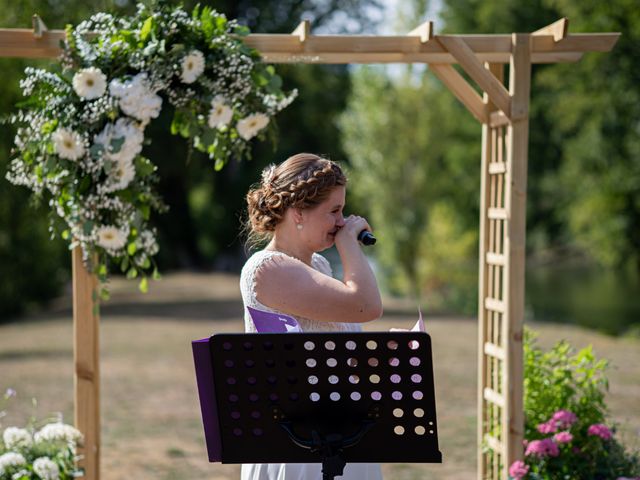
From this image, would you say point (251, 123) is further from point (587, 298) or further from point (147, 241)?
point (587, 298)

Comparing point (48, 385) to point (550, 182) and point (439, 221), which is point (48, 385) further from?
point (550, 182)

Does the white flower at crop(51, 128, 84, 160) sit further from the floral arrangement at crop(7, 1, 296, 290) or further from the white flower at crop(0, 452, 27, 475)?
the white flower at crop(0, 452, 27, 475)

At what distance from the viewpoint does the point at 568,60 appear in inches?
194

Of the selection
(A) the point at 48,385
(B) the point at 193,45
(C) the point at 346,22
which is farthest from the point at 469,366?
(C) the point at 346,22

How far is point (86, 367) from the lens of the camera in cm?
460

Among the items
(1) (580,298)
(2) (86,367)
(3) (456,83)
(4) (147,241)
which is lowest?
(1) (580,298)

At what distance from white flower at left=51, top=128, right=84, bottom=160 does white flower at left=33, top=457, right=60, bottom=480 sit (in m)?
1.62

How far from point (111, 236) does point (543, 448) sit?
252cm

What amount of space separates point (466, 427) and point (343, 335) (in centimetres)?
578

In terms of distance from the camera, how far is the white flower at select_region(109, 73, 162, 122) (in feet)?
13.3

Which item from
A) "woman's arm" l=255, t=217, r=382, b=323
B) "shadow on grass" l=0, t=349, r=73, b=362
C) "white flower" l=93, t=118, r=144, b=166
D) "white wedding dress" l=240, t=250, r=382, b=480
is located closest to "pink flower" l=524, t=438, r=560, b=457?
"white wedding dress" l=240, t=250, r=382, b=480

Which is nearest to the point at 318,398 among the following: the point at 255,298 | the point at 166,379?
the point at 255,298

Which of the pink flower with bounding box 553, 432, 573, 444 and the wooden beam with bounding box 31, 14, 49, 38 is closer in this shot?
the wooden beam with bounding box 31, 14, 49, 38

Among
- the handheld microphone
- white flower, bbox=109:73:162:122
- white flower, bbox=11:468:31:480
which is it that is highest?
white flower, bbox=109:73:162:122
